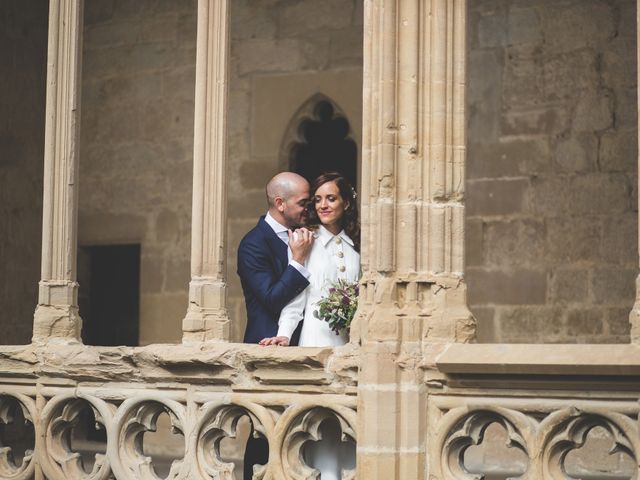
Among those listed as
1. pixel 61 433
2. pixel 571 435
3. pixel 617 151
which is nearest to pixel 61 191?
pixel 61 433

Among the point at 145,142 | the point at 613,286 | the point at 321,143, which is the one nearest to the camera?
the point at 613,286

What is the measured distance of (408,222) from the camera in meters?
6.23

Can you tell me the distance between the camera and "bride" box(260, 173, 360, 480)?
6.72 m

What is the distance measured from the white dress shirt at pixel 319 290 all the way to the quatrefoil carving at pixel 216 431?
392mm

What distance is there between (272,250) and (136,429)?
1.02m

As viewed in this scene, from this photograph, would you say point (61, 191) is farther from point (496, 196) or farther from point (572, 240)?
point (572, 240)

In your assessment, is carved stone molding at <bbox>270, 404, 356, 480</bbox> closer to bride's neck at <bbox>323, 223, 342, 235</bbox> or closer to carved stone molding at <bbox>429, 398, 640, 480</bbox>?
carved stone molding at <bbox>429, 398, 640, 480</bbox>

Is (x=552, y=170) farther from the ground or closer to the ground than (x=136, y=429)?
farther from the ground

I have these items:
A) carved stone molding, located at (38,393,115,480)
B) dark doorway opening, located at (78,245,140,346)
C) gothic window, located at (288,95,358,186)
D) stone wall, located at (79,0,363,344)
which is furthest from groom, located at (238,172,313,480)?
dark doorway opening, located at (78,245,140,346)

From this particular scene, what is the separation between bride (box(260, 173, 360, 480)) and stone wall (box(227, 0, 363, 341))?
3.13 meters

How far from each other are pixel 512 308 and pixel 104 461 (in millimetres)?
3182

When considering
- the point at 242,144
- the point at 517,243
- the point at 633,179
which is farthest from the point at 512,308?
the point at 242,144

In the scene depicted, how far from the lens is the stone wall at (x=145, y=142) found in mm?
10484

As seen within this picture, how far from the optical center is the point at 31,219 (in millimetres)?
10539
